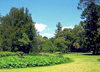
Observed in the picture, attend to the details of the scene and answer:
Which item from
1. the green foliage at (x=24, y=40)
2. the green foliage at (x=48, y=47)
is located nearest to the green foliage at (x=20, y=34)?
the green foliage at (x=24, y=40)

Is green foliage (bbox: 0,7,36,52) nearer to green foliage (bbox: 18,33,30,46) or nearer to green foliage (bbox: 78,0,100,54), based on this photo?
green foliage (bbox: 18,33,30,46)

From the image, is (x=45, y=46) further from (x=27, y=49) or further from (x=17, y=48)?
(x=17, y=48)

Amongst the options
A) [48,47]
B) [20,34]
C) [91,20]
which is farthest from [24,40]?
[91,20]

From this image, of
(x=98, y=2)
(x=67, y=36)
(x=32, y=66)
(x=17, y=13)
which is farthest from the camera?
(x=67, y=36)

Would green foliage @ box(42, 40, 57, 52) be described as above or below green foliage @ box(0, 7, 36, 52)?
below

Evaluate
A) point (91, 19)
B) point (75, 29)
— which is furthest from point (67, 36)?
point (91, 19)

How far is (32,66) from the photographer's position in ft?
44.1

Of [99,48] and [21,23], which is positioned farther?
[21,23]

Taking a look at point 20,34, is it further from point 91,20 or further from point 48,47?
point 91,20

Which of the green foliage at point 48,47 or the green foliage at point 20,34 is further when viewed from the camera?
the green foliage at point 48,47

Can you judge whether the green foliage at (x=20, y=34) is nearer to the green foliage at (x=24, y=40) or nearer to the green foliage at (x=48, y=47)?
the green foliage at (x=24, y=40)

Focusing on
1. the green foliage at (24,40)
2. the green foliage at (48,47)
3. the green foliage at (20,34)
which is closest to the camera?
the green foliage at (24,40)

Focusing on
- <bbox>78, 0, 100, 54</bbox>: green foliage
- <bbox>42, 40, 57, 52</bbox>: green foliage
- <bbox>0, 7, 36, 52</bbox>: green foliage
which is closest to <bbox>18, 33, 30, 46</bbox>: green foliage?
<bbox>0, 7, 36, 52</bbox>: green foliage

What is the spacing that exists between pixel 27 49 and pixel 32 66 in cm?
2575
